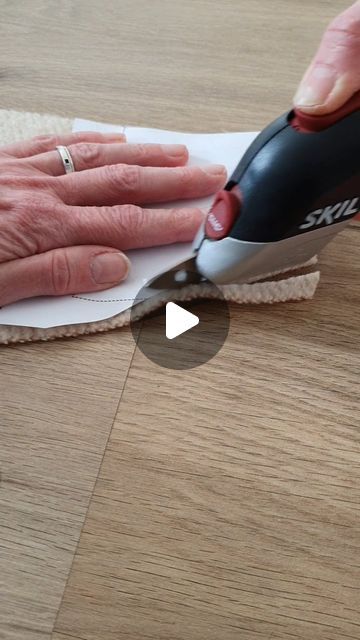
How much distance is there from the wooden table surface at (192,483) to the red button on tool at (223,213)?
0.35ft

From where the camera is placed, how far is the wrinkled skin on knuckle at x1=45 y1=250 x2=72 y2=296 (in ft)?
1.92

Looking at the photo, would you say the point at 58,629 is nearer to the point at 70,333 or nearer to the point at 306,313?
the point at 70,333

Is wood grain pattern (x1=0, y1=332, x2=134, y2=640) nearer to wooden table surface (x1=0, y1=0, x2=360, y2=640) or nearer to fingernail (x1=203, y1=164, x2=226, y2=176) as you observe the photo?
wooden table surface (x1=0, y1=0, x2=360, y2=640)

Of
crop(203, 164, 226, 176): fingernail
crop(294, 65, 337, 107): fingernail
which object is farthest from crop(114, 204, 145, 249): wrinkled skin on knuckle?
crop(294, 65, 337, 107): fingernail

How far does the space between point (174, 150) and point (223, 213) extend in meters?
0.21

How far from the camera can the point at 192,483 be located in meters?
0.52

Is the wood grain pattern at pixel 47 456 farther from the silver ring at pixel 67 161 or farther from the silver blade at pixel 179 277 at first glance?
the silver ring at pixel 67 161

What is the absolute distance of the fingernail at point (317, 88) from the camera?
18.3 inches

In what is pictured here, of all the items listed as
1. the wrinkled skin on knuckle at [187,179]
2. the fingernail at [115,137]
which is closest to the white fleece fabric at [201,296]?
the wrinkled skin on knuckle at [187,179]

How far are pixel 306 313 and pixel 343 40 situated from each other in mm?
255

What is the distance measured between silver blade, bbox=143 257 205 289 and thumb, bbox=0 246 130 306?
0.04m

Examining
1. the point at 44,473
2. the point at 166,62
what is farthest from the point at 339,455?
the point at 166,62
